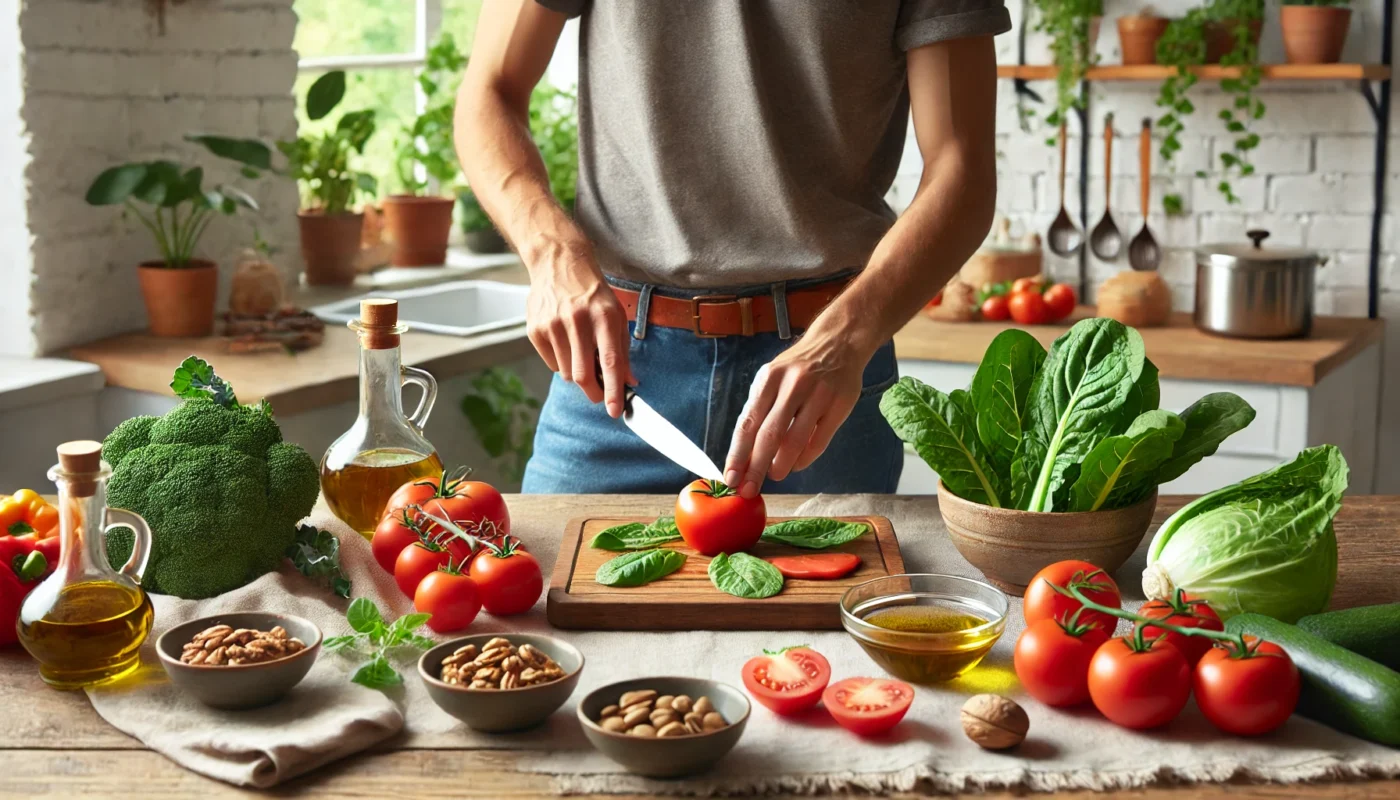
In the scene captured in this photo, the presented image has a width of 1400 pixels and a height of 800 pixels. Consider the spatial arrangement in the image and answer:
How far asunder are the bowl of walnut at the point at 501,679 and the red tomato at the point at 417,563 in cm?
20

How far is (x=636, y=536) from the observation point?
145 cm

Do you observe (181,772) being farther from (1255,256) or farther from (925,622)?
(1255,256)

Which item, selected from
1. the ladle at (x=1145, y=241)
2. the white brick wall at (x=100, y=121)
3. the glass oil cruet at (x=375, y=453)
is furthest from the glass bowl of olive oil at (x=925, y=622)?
the ladle at (x=1145, y=241)

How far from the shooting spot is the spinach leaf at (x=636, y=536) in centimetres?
142

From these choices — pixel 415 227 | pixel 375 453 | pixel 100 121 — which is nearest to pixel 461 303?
pixel 415 227

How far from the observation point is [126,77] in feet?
9.52

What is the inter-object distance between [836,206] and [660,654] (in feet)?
2.47

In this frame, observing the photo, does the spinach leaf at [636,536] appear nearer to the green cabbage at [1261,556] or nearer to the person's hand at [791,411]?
the person's hand at [791,411]

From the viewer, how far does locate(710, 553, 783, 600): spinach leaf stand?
4.22 feet

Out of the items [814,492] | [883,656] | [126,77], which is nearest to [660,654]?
[883,656]

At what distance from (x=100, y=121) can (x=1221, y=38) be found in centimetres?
256

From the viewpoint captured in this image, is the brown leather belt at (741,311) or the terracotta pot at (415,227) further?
the terracotta pot at (415,227)

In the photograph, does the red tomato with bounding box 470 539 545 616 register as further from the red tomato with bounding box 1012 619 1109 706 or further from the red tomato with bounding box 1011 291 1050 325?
the red tomato with bounding box 1011 291 1050 325

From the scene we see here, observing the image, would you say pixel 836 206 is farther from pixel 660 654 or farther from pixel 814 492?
pixel 660 654
